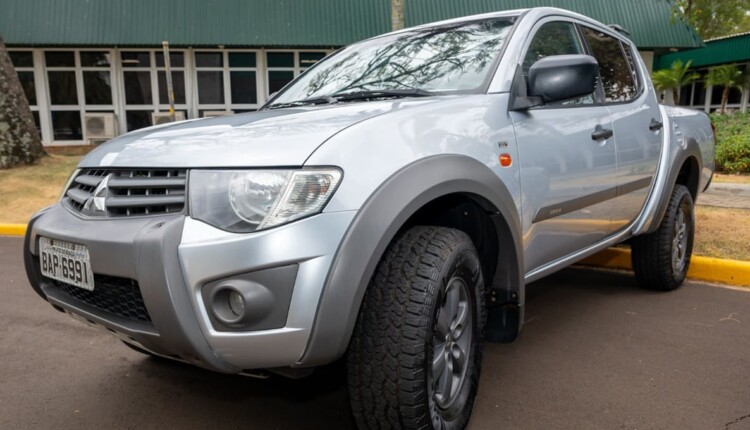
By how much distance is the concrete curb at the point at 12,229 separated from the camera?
6.77 meters

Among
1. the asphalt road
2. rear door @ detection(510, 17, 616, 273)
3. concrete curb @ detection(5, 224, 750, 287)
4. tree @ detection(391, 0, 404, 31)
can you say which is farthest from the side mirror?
tree @ detection(391, 0, 404, 31)

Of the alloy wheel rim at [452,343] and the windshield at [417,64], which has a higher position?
the windshield at [417,64]

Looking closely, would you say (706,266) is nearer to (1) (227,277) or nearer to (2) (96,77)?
(1) (227,277)

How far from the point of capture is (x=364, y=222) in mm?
1803

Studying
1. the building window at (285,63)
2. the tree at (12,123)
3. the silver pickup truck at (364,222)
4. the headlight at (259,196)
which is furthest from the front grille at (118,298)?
the building window at (285,63)

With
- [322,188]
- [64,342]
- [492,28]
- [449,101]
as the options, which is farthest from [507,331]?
[64,342]

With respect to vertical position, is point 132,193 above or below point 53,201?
above

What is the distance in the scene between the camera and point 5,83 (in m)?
9.08

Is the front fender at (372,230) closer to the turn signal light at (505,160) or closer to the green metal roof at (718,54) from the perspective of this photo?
the turn signal light at (505,160)

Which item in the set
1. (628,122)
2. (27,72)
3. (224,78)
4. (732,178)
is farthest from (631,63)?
(27,72)

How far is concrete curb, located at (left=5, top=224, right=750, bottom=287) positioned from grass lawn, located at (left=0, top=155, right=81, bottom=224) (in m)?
6.39

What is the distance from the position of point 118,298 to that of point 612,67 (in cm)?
313

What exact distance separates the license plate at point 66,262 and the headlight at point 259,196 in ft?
1.65

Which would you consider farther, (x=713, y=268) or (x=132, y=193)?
(x=713, y=268)
